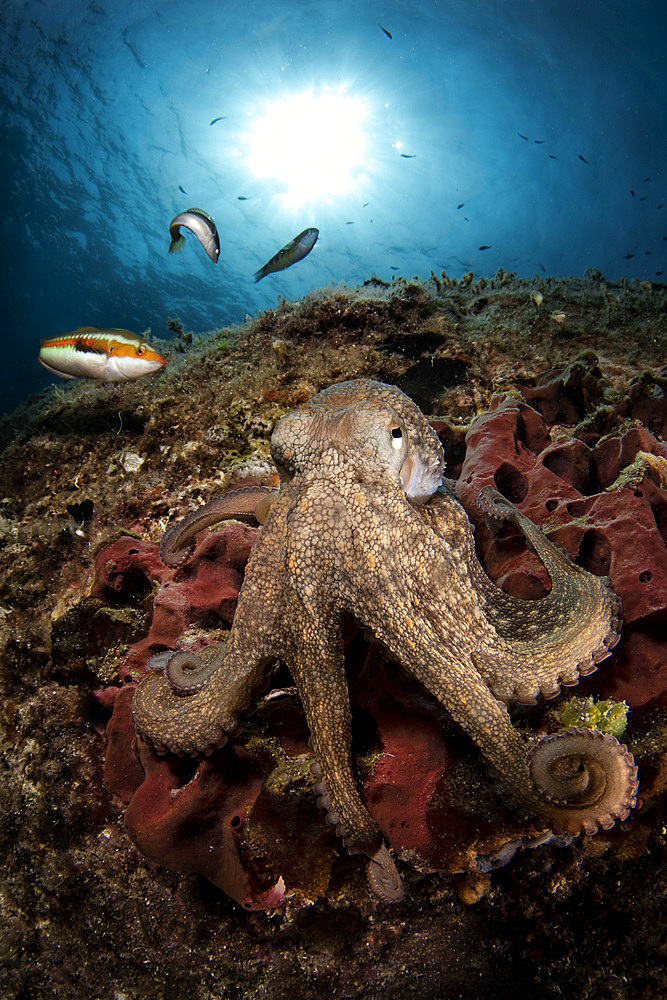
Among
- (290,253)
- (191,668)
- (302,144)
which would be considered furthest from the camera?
(302,144)

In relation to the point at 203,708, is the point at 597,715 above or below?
below

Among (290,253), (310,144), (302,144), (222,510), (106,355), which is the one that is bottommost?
(222,510)

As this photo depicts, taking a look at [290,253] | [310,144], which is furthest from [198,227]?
Answer: [310,144]

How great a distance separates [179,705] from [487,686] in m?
1.32

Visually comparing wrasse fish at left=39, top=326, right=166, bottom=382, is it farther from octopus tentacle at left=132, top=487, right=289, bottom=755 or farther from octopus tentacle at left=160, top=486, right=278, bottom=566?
octopus tentacle at left=132, top=487, right=289, bottom=755

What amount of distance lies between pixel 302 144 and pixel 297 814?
226ft

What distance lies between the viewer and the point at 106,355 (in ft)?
15.0

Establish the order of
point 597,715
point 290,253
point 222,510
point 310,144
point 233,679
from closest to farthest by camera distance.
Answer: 1. point 597,715
2. point 233,679
3. point 222,510
4. point 290,253
5. point 310,144

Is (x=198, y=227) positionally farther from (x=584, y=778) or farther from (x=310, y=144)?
(x=310, y=144)

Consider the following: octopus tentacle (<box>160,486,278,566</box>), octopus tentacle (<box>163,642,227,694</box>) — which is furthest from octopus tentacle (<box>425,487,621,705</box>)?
octopus tentacle (<box>163,642,227,694</box>)

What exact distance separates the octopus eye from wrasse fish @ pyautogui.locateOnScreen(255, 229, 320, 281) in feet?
18.9

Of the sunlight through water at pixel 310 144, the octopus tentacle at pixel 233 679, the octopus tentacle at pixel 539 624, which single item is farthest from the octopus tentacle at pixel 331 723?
the sunlight through water at pixel 310 144

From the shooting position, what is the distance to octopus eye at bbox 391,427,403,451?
184cm

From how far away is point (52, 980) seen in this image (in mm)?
2492
